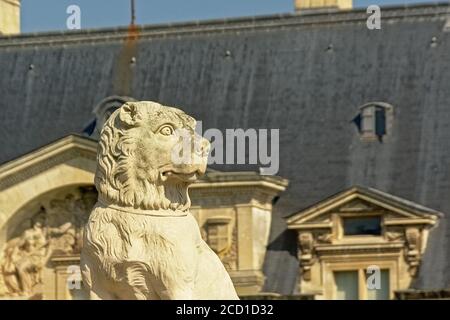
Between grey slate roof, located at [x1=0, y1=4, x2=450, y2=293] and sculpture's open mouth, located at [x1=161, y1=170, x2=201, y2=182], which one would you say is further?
grey slate roof, located at [x1=0, y1=4, x2=450, y2=293]

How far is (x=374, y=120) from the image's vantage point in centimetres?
6119

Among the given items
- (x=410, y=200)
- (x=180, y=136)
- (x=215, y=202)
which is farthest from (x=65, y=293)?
(x=180, y=136)

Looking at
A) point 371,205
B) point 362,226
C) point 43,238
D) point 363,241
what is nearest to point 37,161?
point 43,238

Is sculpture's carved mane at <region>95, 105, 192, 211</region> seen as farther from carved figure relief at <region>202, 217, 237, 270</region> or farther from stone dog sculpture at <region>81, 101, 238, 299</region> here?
carved figure relief at <region>202, 217, 237, 270</region>

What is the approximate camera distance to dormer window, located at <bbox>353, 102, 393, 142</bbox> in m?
60.9

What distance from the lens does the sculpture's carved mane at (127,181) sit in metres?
17.6

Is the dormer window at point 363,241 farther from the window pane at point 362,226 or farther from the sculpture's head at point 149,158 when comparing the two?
the sculpture's head at point 149,158

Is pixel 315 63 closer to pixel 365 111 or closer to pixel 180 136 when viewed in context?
pixel 365 111

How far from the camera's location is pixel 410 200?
6000cm

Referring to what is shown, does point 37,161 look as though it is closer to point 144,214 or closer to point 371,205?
point 371,205

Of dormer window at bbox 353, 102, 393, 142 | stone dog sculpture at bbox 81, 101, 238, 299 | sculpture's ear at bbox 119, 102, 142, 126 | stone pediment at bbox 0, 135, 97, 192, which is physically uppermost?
dormer window at bbox 353, 102, 393, 142

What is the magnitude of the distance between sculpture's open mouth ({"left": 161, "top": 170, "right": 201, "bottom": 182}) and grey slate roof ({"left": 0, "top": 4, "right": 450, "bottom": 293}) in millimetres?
41299

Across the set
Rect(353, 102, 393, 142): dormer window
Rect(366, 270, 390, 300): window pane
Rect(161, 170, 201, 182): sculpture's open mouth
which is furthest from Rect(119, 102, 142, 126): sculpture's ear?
Rect(353, 102, 393, 142): dormer window

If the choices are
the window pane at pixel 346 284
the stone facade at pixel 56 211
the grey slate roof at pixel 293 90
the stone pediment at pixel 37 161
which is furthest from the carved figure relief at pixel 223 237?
the stone pediment at pixel 37 161
